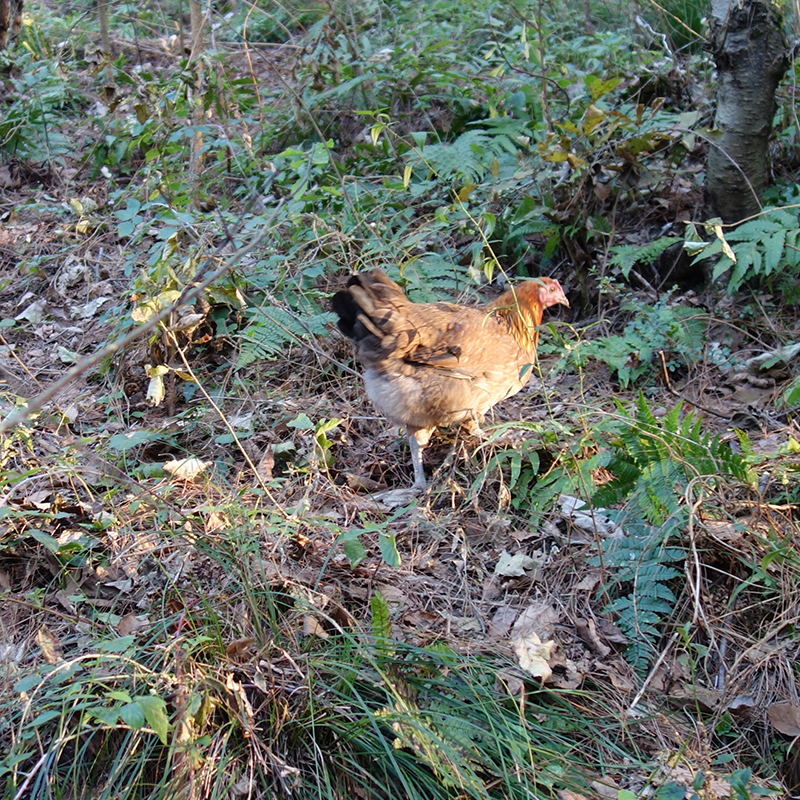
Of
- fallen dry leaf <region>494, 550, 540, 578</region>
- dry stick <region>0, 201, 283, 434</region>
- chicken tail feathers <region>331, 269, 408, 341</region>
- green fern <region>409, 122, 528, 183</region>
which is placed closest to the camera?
dry stick <region>0, 201, 283, 434</region>

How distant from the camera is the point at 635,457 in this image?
3.69 m

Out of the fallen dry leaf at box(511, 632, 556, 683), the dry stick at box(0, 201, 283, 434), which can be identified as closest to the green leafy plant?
the fallen dry leaf at box(511, 632, 556, 683)

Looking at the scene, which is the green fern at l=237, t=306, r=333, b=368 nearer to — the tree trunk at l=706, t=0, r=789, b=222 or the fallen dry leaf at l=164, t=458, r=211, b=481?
the fallen dry leaf at l=164, t=458, r=211, b=481

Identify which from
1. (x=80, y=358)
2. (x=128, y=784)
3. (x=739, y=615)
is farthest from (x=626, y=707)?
(x=80, y=358)

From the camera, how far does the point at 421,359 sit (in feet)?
15.2

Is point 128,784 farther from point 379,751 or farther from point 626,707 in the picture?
point 626,707

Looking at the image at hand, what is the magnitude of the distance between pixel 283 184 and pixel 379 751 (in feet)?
16.8

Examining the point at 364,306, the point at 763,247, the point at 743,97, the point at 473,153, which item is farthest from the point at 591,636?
the point at 473,153

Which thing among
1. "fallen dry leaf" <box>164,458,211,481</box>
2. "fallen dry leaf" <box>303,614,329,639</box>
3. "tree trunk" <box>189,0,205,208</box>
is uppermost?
"tree trunk" <box>189,0,205,208</box>

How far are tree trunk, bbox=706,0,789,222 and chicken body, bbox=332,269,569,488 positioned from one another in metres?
1.78

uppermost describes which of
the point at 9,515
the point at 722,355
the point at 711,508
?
the point at 9,515

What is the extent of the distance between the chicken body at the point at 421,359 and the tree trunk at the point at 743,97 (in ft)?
5.83

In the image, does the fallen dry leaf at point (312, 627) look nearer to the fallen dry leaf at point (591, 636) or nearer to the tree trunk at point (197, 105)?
the fallen dry leaf at point (591, 636)

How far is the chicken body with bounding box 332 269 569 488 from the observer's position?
455 cm
